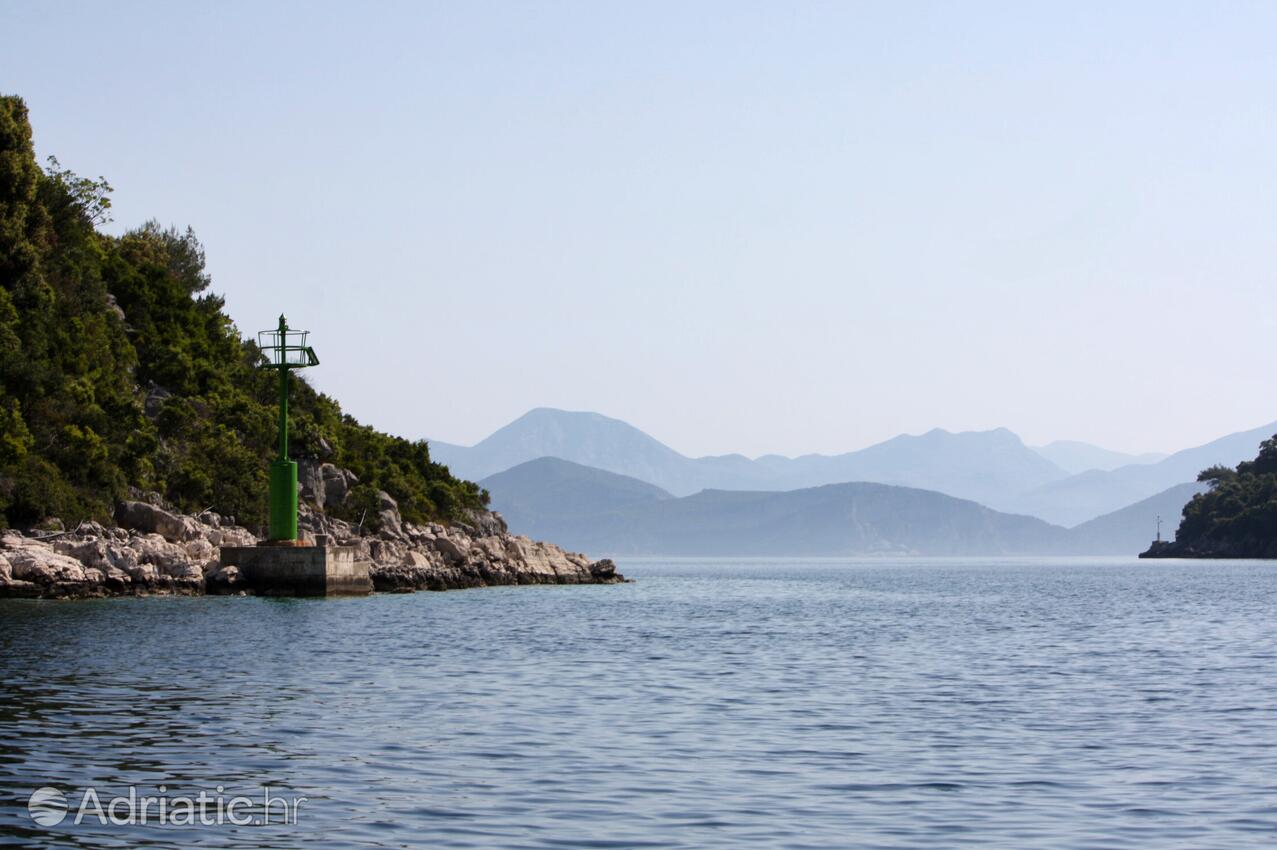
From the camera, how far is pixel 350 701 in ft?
92.3

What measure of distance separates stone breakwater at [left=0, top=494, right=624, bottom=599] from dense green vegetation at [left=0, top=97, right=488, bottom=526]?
2033 mm

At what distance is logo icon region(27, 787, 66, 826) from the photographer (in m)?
16.4

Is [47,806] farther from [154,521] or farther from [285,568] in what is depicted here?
[154,521]

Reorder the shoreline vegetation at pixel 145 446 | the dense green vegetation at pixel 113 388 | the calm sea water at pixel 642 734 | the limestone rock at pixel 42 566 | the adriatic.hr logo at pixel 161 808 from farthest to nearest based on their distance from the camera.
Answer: the dense green vegetation at pixel 113 388 < the shoreline vegetation at pixel 145 446 < the limestone rock at pixel 42 566 < the calm sea water at pixel 642 734 < the adriatic.hr logo at pixel 161 808

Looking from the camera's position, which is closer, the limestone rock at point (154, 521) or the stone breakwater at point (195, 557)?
the stone breakwater at point (195, 557)

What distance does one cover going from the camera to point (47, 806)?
1714 centimetres

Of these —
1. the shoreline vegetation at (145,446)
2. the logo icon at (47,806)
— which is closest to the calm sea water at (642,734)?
the logo icon at (47,806)

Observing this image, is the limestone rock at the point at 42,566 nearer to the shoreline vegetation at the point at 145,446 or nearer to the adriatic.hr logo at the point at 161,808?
the shoreline vegetation at the point at 145,446

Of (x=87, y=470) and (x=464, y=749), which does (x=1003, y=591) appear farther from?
(x=464, y=749)

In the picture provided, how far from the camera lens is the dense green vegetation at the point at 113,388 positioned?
6975cm

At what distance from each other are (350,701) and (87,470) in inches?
1838

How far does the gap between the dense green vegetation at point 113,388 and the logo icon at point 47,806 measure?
48.3m

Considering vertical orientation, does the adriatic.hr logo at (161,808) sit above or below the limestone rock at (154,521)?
below

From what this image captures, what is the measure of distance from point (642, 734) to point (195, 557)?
49.3m
